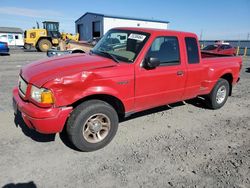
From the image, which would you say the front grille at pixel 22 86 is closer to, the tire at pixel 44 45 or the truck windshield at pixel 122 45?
the truck windshield at pixel 122 45

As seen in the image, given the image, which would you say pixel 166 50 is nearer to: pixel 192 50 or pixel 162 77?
pixel 162 77

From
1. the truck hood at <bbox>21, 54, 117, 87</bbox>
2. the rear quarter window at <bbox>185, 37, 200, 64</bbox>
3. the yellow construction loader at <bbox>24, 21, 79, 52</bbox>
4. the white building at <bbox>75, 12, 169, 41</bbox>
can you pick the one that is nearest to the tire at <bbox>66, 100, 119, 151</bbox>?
the truck hood at <bbox>21, 54, 117, 87</bbox>

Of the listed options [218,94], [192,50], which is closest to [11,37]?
[218,94]

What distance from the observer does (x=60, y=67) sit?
3.54m

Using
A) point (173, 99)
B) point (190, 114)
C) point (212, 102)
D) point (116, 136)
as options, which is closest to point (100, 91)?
point (116, 136)

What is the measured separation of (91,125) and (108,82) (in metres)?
0.76

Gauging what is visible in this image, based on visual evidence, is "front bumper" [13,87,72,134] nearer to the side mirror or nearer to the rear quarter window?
the side mirror

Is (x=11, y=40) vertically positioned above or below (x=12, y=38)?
Result: below

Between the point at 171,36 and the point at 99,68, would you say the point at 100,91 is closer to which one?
the point at 99,68

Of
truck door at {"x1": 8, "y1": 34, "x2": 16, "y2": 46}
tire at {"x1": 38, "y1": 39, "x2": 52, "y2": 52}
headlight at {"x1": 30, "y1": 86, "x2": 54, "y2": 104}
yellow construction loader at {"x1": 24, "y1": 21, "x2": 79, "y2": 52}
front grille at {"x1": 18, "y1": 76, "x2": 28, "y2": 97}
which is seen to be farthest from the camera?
truck door at {"x1": 8, "y1": 34, "x2": 16, "y2": 46}

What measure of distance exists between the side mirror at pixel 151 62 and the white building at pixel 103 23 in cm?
3018

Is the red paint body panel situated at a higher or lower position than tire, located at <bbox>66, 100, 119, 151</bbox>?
higher

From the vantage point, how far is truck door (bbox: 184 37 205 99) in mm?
4734

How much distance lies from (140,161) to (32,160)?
5.39 ft
